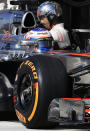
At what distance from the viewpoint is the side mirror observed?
9.25m

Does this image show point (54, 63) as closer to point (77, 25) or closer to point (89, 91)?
point (89, 91)

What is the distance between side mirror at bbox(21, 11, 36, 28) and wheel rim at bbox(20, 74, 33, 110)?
1.99 m

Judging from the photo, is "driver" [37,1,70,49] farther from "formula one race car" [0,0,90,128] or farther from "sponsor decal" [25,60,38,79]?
"sponsor decal" [25,60,38,79]

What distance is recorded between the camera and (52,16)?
812cm

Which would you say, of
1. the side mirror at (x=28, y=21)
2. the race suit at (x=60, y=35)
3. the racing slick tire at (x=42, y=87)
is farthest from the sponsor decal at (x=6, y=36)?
the racing slick tire at (x=42, y=87)

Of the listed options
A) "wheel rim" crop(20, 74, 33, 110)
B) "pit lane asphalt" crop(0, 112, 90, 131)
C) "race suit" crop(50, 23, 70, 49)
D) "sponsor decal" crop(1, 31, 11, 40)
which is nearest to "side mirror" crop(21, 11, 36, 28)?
"sponsor decal" crop(1, 31, 11, 40)

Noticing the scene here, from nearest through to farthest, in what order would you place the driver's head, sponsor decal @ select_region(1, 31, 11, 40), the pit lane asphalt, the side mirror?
1. the pit lane asphalt
2. the driver's head
3. sponsor decal @ select_region(1, 31, 11, 40)
4. the side mirror

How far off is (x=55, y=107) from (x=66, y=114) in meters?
0.21

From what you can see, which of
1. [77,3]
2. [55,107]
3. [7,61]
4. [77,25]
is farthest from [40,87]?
[77,3]

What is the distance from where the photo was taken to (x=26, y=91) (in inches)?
285

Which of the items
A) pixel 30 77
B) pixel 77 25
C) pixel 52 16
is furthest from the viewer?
pixel 77 25

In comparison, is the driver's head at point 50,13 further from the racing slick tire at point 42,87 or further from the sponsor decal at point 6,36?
the racing slick tire at point 42,87

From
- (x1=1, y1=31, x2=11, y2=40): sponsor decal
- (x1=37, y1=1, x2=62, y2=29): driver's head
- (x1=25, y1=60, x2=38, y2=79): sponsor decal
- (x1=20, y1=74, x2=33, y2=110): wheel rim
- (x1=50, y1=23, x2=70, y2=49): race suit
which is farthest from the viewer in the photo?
(x1=1, y1=31, x2=11, y2=40): sponsor decal

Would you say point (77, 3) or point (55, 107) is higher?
point (77, 3)
